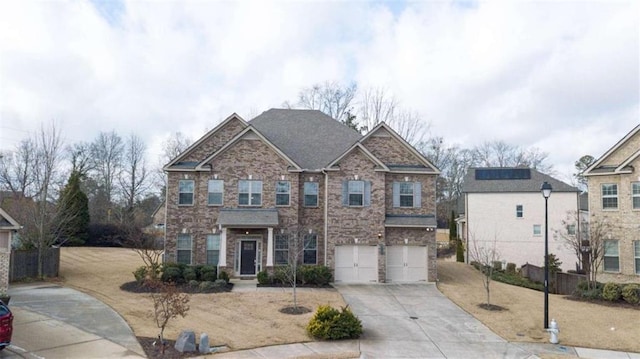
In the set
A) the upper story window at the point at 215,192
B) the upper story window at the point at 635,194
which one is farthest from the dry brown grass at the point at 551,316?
the upper story window at the point at 215,192

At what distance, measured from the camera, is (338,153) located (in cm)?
2641

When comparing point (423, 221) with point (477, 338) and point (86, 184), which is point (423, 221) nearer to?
point (477, 338)

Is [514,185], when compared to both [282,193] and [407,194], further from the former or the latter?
[282,193]

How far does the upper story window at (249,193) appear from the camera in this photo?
24438 millimetres

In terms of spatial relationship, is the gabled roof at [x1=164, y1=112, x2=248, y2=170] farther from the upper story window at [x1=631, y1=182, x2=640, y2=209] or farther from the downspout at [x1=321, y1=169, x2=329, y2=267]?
the upper story window at [x1=631, y1=182, x2=640, y2=209]

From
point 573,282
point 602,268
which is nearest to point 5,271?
point 573,282

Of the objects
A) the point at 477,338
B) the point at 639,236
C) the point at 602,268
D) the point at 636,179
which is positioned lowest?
the point at 477,338

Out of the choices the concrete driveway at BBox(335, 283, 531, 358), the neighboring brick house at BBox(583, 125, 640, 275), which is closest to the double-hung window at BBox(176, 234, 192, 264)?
the concrete driveway at BBox(335, 283, 531, 358)

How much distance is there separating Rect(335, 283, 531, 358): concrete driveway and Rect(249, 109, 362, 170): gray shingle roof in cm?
804

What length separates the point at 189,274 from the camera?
72.3ft

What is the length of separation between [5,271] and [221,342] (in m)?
11.5

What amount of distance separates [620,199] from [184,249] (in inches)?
910

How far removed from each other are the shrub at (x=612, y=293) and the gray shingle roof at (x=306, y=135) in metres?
14.9

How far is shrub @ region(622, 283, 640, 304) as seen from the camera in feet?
65.7
